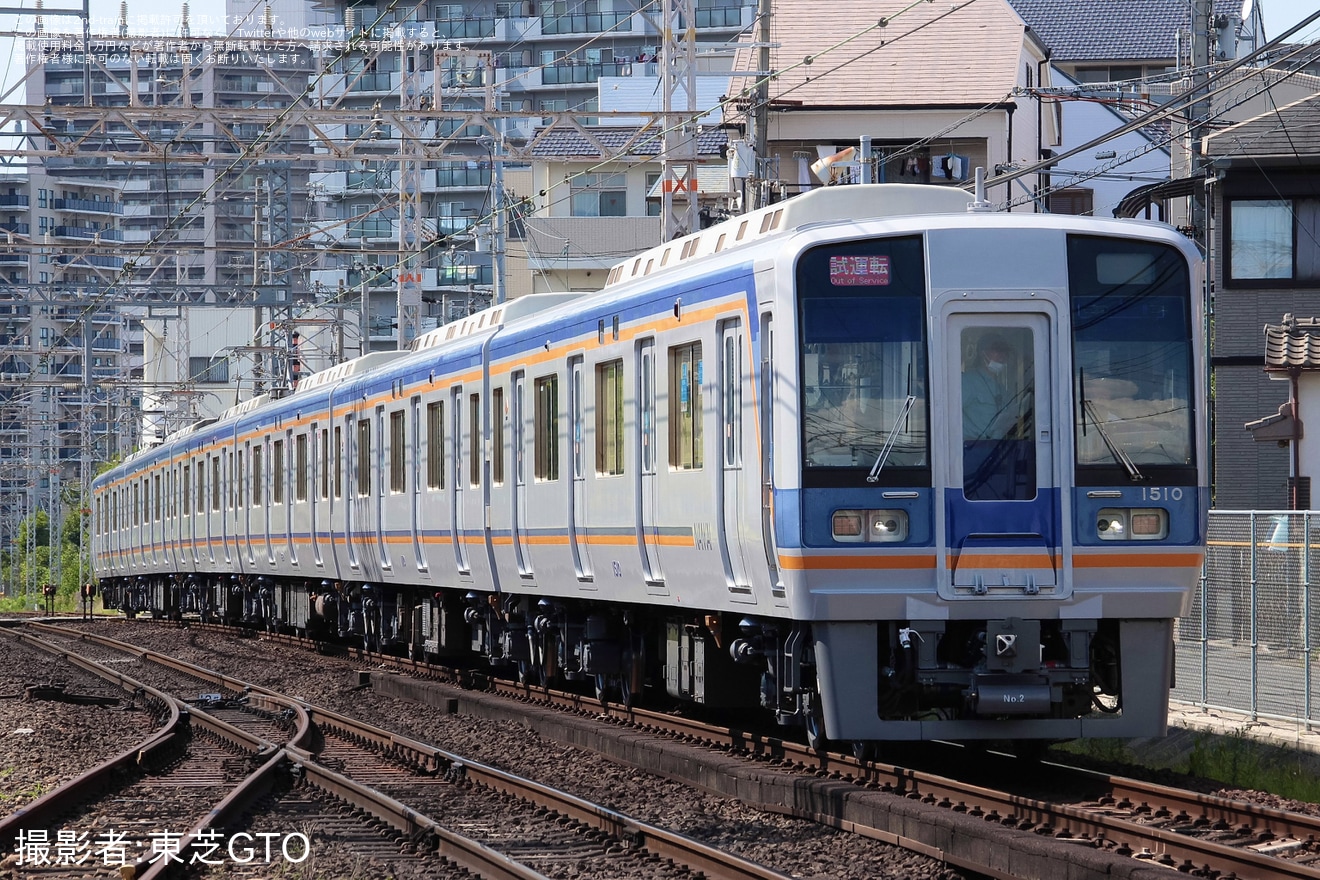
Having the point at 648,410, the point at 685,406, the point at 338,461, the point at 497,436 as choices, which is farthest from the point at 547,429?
the point at 338,461

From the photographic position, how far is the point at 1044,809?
787 centimetres

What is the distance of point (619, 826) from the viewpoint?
8.29 meters

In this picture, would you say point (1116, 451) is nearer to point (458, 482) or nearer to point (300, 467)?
point (458, 482)

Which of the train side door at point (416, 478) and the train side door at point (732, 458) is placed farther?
the train side door at point (416, 478)

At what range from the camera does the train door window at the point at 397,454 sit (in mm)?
17725

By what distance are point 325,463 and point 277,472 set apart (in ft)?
9.68

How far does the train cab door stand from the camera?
9023 mm

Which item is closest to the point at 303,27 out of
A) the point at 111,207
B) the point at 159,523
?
the point at 111,207

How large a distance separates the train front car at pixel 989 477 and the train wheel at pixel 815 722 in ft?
0.59

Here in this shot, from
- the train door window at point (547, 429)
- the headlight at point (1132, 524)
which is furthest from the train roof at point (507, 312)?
the headlight at point (1132, 524)

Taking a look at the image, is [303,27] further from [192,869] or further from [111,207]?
[192,869]

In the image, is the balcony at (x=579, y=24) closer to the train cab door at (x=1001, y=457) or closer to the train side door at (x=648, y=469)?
the train side door at (x=648, y=469)

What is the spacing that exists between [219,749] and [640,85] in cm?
3923

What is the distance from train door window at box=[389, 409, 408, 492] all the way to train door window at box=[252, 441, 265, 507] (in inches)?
278
